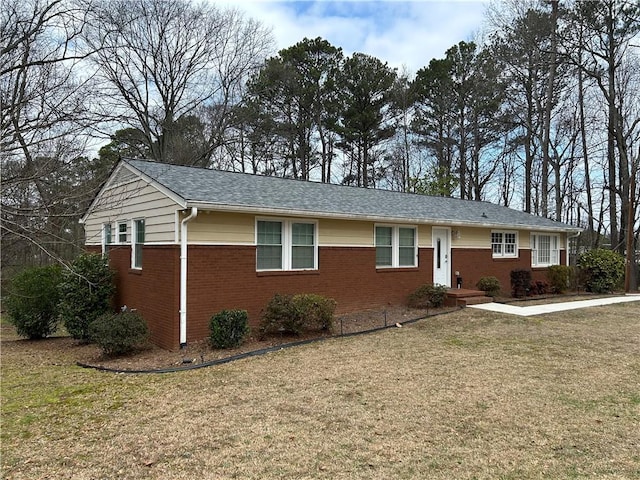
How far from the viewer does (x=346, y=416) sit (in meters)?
4.82

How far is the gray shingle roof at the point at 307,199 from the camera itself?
9.55 m

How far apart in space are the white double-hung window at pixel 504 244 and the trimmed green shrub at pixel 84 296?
12879 millimetres

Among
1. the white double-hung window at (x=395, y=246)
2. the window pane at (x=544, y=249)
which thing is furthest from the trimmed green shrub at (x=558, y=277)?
the white double-hung window at (x=395, y=246)

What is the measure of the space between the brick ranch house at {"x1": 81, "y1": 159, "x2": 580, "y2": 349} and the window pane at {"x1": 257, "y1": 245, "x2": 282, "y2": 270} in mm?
25

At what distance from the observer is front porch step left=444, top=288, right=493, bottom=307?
12.9 metres

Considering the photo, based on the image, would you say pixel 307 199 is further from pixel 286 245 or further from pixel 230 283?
pixel 230 283

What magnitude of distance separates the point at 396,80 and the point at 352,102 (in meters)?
3.13

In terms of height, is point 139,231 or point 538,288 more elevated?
point 139,231

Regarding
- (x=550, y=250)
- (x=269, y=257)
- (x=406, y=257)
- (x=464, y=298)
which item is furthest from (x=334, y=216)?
(x=550, y=250)

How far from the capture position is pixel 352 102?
25625mm

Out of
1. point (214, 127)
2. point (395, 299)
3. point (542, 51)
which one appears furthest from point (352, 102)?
point (395, 299)

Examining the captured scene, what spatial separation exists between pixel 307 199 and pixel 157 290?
4.52 metres

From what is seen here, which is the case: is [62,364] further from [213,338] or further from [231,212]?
[231,212]

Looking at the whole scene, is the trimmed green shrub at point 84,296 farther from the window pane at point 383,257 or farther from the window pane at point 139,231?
the window pane at point 383,257
